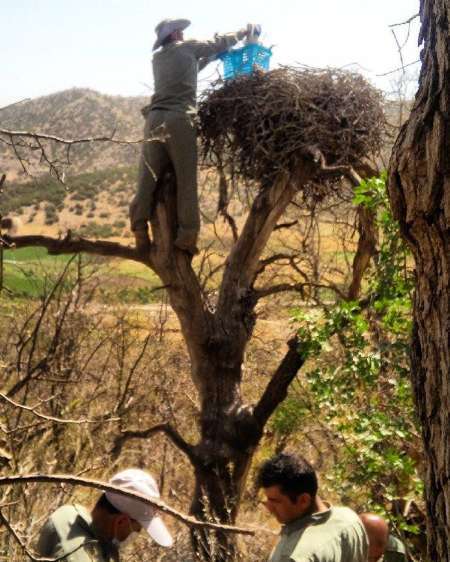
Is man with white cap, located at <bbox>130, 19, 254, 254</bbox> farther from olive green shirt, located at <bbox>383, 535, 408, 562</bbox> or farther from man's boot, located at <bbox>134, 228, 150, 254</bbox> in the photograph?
olive green shirt, located at <bbox>383, 535, 408, 562</bbox>

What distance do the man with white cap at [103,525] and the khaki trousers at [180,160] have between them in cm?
381

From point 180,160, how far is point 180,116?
0.37 meters

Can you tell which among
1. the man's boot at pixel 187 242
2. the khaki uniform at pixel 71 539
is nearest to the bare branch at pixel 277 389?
the man's boot at pixel 187 242

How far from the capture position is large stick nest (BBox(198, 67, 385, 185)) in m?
7.10

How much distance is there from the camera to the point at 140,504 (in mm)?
3387

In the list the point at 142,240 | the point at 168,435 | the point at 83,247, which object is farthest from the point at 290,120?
the point at 168,435

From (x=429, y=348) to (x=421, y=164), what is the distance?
0.53m

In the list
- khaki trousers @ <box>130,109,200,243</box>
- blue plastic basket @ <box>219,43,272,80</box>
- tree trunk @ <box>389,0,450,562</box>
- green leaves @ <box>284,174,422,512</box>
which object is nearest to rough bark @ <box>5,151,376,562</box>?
khaki trousers @ <box>130,109,200,243</box>

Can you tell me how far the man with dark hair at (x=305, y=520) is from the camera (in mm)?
3223

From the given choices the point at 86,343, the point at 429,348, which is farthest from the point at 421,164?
the point at 86,343

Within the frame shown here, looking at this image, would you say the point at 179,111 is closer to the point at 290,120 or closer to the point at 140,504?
the point at 290,120

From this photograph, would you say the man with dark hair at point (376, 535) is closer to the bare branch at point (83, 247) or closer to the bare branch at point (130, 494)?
the bare branch at point (130, 494)

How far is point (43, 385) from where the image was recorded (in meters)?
10.5

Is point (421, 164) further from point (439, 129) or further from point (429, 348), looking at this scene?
point (429, 348)
